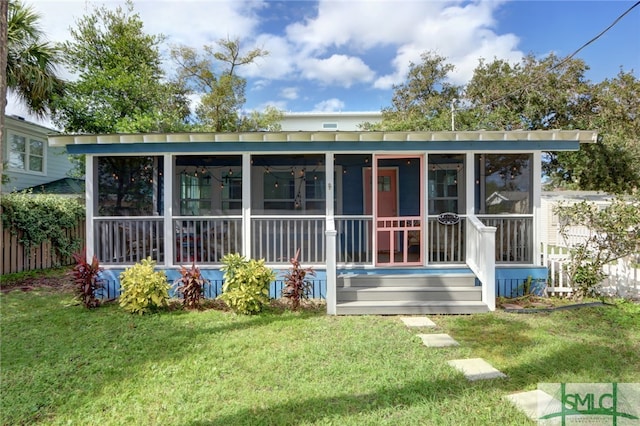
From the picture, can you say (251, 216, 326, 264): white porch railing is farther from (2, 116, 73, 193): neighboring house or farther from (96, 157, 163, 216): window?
(2, 116, 73, 193): neighboring house

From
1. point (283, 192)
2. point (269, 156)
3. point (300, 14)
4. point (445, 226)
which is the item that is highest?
point (300, 14)

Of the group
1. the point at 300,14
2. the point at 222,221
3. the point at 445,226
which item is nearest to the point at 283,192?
the point at 222,221

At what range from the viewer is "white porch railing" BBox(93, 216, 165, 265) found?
6.21 m

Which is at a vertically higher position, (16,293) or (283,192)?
(283,192)

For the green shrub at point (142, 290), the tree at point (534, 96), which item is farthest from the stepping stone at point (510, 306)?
the tree at point (534, 96)

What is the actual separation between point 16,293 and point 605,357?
9.49 m

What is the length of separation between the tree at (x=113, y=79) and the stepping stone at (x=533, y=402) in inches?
512

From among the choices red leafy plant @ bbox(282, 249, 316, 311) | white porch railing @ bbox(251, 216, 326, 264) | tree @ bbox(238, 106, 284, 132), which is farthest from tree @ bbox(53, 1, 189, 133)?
red leafy plant @ bbox(282, 249, 316, 311)

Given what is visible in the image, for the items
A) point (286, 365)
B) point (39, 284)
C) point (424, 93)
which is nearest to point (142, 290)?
point (286, 365)

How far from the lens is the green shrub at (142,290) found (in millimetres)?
5184

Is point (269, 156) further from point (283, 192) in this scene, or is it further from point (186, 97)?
point (186, 97)

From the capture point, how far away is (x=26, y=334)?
14.8 ft

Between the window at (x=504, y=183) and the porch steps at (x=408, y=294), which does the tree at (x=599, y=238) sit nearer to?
the window at (x=504, y=183)

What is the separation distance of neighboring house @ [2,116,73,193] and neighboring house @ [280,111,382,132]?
13434 millimetres
